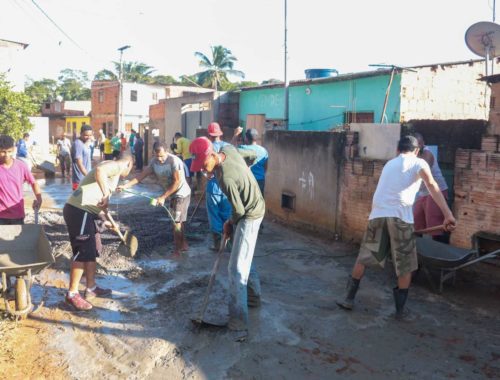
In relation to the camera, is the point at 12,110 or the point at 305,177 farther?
the point at 12,110

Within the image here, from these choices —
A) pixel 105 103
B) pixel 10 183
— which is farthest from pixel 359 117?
pixel 105 103

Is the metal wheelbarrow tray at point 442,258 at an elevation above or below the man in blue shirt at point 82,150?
below

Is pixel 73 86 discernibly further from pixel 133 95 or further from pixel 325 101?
pixel 325 101

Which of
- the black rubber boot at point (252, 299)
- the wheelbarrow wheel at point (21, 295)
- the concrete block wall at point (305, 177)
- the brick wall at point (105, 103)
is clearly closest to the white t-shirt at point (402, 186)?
the black rubber boot at point (252, 299)

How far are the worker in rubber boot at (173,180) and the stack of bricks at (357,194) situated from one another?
262cm

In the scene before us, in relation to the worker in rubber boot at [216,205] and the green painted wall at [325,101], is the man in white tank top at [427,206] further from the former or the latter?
the green painted wall at [325,101]

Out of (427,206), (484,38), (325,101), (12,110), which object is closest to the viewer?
(427,206)

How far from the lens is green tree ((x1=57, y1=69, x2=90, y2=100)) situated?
62.1 metres

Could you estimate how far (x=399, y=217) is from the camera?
184 inches

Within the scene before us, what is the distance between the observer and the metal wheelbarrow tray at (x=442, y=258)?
5270 millimetres

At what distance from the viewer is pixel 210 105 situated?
1853 cm

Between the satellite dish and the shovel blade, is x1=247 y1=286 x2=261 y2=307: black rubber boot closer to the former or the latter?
the shovel blade

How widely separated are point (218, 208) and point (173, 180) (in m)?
0.75

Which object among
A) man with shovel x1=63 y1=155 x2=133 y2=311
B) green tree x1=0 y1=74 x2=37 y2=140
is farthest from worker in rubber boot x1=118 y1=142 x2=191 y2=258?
green tree x1=0 y1=74 x2=37 y2=140
